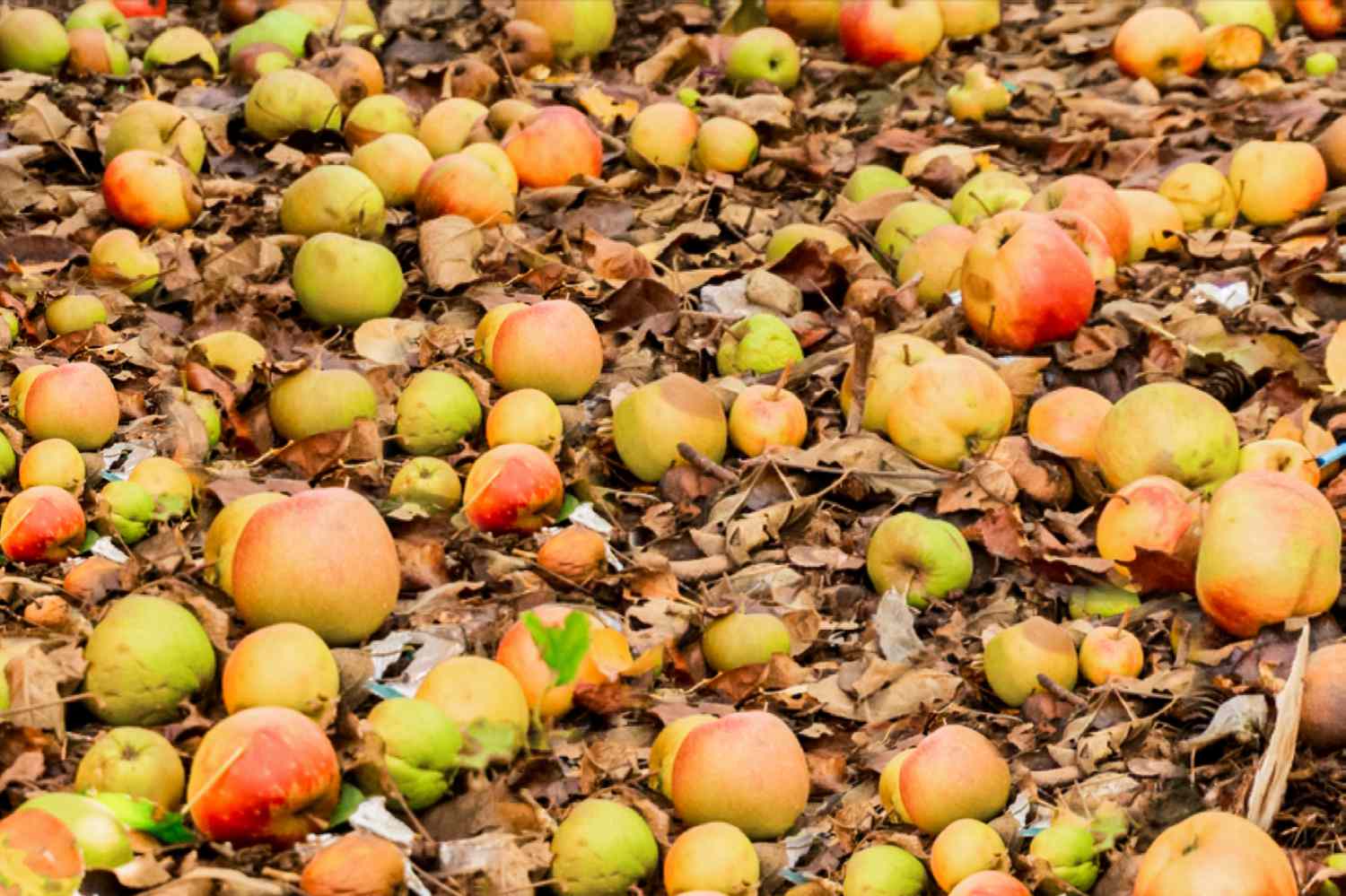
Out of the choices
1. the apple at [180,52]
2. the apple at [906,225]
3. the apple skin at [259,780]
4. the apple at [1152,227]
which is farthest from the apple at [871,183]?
the apple skin at [259,780]

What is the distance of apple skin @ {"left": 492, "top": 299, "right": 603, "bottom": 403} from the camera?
523 cm

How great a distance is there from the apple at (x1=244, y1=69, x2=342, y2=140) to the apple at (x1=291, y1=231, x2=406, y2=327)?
1484mm

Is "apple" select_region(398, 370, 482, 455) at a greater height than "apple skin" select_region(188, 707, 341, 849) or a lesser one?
lesser

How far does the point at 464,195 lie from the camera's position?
6.23m

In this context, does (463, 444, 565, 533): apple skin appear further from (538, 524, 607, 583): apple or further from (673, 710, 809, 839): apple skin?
(673, 710, 809, 839): apple skin

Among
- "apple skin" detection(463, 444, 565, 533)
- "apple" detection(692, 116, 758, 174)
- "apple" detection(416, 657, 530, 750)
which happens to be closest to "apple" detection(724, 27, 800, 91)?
"apple" detection(692, 116, 758, 174)

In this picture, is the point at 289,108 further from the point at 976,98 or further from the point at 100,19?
the point at 976,98

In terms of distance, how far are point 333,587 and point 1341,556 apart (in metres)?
2.55

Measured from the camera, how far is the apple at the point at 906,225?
20.2ft

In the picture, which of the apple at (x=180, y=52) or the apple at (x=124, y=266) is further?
the apple at (x=180, y=52)

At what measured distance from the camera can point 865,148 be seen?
721cm

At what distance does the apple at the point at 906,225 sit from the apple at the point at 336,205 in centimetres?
178

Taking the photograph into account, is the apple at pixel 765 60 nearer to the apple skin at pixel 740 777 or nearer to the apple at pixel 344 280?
the apple at pixel 344 280

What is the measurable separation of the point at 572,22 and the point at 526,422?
3.71 m
